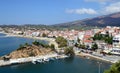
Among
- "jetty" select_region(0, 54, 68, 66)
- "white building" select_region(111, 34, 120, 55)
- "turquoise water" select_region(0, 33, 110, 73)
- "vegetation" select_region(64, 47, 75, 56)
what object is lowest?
"turquoise water" select_region(0, 33, 110, 73)

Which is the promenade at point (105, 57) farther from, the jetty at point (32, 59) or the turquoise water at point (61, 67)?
the jetty at point (32, 59)

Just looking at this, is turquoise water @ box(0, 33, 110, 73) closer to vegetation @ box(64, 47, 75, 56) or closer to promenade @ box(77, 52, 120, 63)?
promenade @ box(77, 52, 120, 63)

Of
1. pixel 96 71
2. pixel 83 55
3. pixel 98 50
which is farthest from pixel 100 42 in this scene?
pixel 96 71

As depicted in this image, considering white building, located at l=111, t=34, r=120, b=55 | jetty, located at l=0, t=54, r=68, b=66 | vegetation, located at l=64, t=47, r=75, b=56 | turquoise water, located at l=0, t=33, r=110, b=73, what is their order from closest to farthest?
turquoise water, located at l=0, t=33, r=110, b=73 < jetty, located at l=0, t=54, r=68, b=66 < white building, located at l=111, t=34, r=120, b=55 < vegetation, located at l=64, t=47, r=75, b=56

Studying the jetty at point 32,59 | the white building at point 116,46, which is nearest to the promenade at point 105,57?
the white building at point 116,46

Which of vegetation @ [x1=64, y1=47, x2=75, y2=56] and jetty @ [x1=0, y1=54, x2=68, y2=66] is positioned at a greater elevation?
vegetation @ [x1=64, y1=47, x2=75, y2=56]

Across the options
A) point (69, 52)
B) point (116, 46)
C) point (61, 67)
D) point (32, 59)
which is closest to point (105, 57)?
point (116, 46)

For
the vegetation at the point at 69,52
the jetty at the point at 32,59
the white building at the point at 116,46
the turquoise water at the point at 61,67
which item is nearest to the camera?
the turquoise water at the point at 61,67

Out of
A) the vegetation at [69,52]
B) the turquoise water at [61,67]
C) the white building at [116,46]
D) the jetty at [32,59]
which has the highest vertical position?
the white building at [116,46]

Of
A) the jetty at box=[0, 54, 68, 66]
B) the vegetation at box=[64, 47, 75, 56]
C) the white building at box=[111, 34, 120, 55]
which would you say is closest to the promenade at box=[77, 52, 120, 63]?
the vegetation at box=[64, 47, 75, 56]

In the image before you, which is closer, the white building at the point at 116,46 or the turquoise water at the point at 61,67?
the turquoise water at the point at 61,67

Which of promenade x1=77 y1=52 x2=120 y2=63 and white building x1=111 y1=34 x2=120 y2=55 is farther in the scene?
white building x1=111 y1=34 x2=120 y2=55

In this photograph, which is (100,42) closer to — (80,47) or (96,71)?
(80,47)
